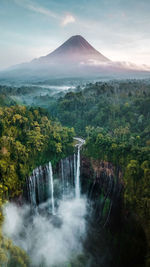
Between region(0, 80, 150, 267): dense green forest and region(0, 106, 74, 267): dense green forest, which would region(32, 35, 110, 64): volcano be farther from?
region(0, 106, 74, 267): dense green forest

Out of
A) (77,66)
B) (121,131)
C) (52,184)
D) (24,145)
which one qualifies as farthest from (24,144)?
(77,66)

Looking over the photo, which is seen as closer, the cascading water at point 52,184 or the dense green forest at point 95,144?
the dense green forest at point 95,144

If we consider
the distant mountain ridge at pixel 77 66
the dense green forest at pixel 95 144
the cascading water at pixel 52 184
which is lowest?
the cascading water at pixel 52 184

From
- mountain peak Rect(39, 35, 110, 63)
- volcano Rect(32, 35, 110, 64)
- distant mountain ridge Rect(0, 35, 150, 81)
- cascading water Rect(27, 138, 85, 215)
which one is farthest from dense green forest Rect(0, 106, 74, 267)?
mountain peak Rect(39, 35, 110, 63)

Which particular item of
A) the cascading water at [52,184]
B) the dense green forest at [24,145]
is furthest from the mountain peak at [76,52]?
the cascading water at [52,184]

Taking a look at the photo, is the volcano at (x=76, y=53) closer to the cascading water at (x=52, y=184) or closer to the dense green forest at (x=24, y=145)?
the dense green forest at (x=24, y=145)

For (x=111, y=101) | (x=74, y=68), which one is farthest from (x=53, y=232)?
(x=74, y=68)

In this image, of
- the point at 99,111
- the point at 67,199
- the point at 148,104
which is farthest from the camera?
the point at 99,111

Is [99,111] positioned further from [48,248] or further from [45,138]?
[48,248]

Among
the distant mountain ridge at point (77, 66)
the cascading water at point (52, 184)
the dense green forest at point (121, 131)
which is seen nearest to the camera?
the dense green forest at point (121, 131)

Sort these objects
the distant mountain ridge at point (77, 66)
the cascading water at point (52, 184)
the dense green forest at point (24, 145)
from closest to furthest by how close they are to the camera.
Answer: the dense green forest at point (24, 145) < the cascading water at point (52, 184) < the distant mountain ridge at point (77, 66)

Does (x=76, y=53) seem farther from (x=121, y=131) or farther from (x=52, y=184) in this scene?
(x=52, y=184)
